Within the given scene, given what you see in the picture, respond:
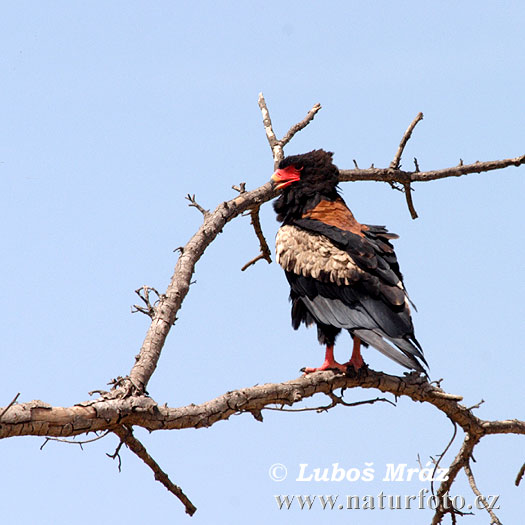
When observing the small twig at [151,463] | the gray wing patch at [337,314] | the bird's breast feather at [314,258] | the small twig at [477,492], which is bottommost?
the small twig at [151,463]

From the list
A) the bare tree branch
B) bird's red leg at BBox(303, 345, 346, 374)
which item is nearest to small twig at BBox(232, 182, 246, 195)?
the bare tree branch

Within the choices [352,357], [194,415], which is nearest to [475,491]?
[352,357]

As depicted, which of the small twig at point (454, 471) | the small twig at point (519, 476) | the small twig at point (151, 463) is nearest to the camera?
the small twig at point (151, 463)

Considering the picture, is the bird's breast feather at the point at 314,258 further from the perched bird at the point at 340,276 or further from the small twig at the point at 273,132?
the small twig at the point at 273,132

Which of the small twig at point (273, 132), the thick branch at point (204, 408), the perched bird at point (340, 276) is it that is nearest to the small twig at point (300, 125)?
the small twig at point (273, 132)

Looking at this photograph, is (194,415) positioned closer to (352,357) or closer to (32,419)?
(32,419)

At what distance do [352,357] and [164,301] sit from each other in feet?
4.83

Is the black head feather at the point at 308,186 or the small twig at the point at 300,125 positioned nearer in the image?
the black head feather at the point at 308,186

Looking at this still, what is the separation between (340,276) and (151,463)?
188 cm

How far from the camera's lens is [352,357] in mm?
6000

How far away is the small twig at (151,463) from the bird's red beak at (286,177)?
8.43 feet

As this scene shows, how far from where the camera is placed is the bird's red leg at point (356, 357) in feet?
19.5

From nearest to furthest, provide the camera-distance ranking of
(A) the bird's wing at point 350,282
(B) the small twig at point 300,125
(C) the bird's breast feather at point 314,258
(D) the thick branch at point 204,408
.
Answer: (D) the thick branch at point 204,408, (A) the bird's wing at point 350,282, (C) the bird's breast feather at point 314,258, (B) the small twig at point 300,125

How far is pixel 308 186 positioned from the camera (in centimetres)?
684
